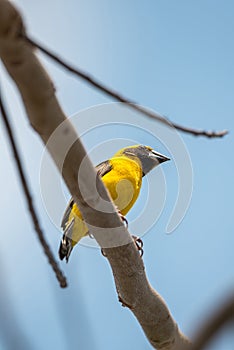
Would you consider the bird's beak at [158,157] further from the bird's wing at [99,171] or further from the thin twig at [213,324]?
the thin twig at [213,324]

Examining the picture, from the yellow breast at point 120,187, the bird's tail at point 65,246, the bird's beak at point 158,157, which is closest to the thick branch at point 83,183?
the yellow breast at point 120,187

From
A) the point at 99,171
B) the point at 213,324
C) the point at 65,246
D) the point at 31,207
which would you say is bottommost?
the point at 213,324

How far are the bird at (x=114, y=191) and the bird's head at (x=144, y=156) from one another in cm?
6

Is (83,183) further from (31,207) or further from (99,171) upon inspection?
(99,171)

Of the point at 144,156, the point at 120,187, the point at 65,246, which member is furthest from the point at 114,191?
the point at 144,156

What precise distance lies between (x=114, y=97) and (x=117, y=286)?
2.30 metres

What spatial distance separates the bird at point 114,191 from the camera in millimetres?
5677

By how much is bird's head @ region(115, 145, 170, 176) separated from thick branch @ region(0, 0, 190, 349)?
3.11 metres

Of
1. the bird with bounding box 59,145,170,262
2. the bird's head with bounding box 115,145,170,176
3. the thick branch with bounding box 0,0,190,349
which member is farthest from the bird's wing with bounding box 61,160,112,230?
the thick branch with bounding box 0,0,190,349

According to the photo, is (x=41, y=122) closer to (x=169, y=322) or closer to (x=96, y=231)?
(x=96, y=231)

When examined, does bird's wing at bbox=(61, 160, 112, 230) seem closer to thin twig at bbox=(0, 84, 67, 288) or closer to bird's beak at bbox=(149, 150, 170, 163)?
bird's beak at bbox=(149, 150, 170, 163)

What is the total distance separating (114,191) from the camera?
5.93m

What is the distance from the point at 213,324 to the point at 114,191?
15.7 feet

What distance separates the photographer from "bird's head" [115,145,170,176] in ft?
23.3
